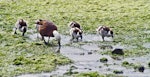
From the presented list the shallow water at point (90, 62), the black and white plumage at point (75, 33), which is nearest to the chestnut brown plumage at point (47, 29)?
the shallow water at point (90, 62)

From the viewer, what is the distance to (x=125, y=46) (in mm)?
19906

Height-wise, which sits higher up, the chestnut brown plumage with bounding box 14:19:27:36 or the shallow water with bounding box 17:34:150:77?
the chestnut brown plumage with bounding box 14:19:27:36

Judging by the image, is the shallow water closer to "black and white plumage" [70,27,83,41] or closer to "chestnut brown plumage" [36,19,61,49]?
"black and white plumage" [70,27,83,41]

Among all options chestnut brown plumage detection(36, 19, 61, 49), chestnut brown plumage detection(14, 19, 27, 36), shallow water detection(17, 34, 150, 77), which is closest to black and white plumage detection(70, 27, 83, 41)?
shallow water detection(17, 34, 150, 77)

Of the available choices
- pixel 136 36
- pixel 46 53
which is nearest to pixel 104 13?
pixel 136 36

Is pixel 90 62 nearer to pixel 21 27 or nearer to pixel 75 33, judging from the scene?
pixel 75 33

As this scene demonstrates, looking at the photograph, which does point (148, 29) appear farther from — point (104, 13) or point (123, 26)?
point (104, 13)

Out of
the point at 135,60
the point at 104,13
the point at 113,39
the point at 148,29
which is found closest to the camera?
the point at 135,60

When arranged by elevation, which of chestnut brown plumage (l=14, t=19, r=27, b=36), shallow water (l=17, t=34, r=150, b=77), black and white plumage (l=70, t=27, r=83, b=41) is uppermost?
chestnut brown plumage (l=14, t=19, r=27, b=36)

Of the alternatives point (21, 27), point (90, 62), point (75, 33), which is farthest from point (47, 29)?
point (90, 62)

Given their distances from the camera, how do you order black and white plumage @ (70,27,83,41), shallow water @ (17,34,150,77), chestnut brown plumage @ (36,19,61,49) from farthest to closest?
1. black and white plumage @ (70,27,83,41)
2. chestnut brown plumage @ (36,19,61,49)
3. shallow water @ (17,34,150,77)

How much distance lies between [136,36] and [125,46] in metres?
1.99

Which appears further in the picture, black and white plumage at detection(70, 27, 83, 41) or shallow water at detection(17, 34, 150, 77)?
black and white plumage at detection(70, 27, 83, 41)

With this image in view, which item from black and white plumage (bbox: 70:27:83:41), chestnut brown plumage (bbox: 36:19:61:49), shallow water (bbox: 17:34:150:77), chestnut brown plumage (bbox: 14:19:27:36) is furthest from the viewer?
chestnut brown plumage (bbox: 14:19:27:36)
